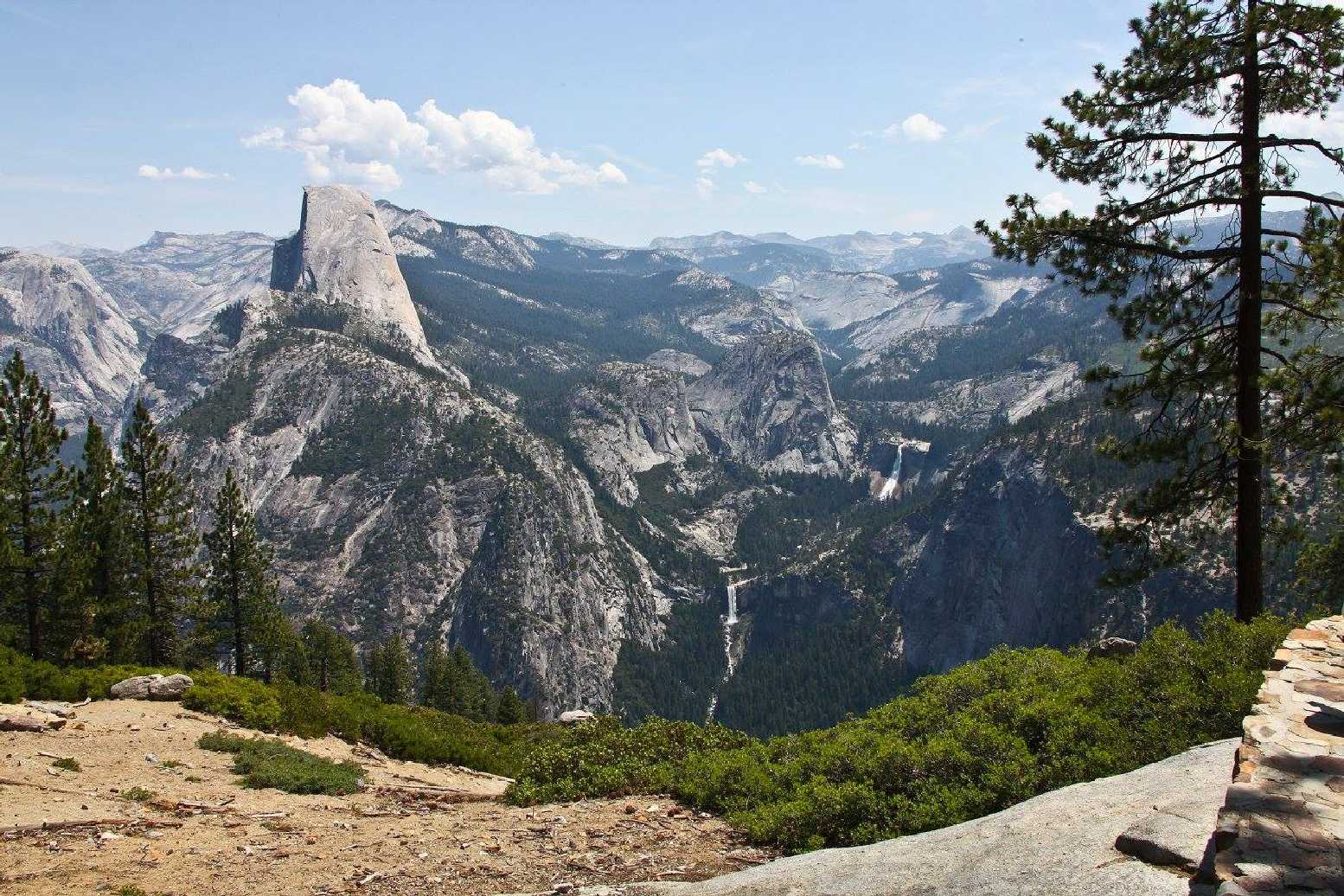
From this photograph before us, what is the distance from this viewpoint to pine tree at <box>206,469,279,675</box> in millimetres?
49969

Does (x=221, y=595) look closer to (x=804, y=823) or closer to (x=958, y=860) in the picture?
(x=804, y=823)

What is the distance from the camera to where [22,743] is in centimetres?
1961

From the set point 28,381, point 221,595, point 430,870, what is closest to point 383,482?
point 221,595

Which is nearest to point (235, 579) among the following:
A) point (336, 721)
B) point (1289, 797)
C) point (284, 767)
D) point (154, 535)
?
point (154, 535)

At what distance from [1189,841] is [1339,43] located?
16.3 meters

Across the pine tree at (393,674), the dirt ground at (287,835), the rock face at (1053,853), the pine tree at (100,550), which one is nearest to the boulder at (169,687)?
the dirt ground at (287,835)

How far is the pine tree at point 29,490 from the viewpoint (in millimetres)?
33938

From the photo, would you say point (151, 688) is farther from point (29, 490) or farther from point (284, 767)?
point (29, 490)

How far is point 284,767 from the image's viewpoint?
20.2 m

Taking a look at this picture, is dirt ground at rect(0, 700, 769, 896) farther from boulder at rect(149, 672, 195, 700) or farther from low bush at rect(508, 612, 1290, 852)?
boulder at rect(149, 672, 195, 700)

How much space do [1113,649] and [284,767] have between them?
21.0 m

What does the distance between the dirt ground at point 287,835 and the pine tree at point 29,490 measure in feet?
57.7

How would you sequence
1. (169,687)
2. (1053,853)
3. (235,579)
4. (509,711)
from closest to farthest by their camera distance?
(1053,853)
(169,687)
(235,579)
(509,711)

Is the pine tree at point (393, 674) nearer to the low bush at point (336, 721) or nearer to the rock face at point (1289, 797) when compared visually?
the low bush at point (336, 721)
